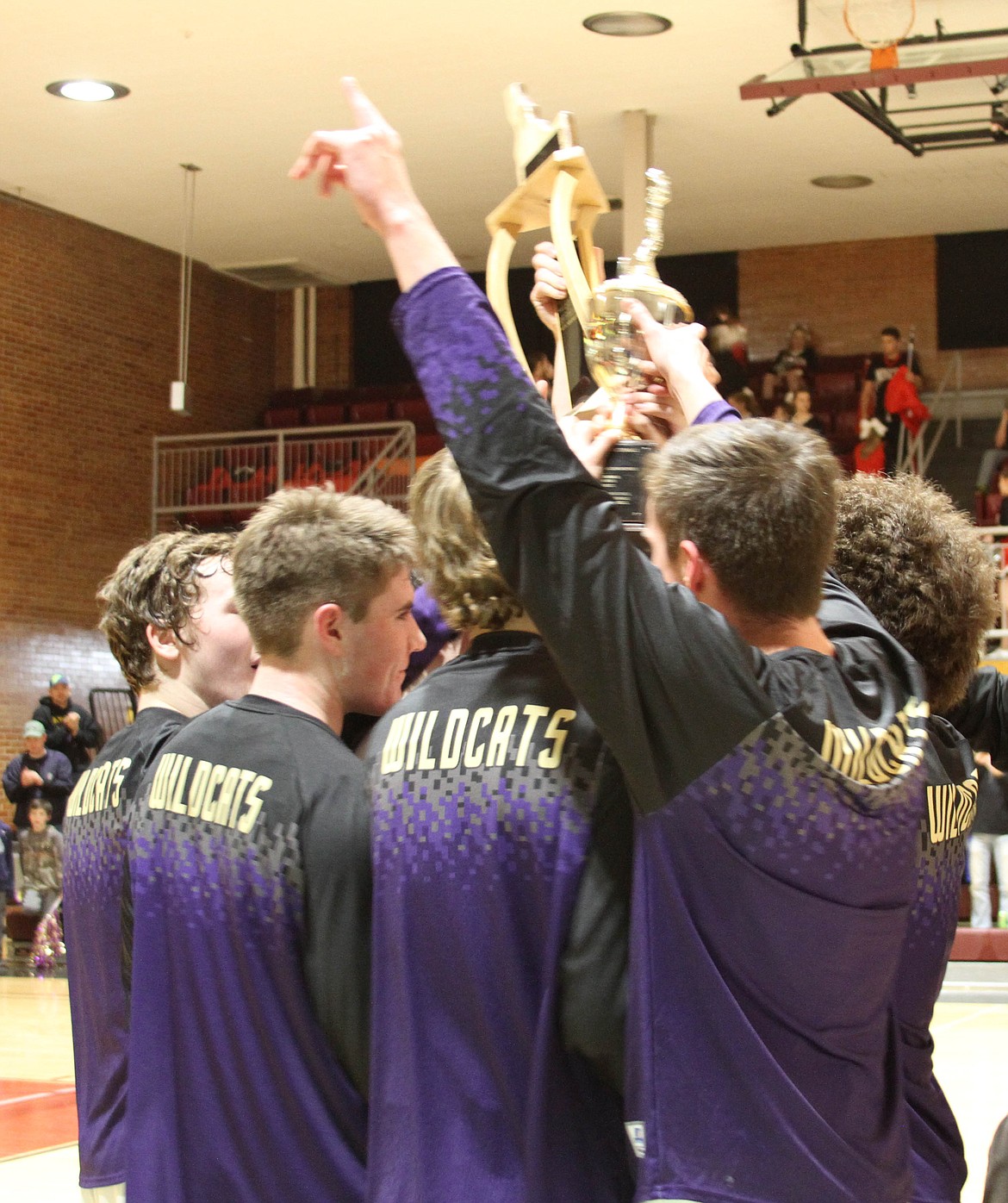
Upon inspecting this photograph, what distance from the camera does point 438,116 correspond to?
12.4 m

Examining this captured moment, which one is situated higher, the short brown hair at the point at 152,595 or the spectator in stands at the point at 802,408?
the spectator in stands at the point at 802,408

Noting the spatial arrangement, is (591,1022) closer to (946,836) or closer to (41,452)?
(946,836)

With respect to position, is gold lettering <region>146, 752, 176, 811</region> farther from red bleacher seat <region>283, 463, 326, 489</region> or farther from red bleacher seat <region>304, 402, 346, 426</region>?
red bleacher seat <region>304, 402, 346, 426</region>

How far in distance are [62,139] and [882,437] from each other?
807 centimetres

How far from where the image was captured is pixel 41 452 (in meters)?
15.1

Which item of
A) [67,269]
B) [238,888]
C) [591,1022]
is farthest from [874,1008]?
[67,269]

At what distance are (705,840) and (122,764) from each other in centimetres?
116

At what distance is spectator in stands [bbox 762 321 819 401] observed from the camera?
1570cm

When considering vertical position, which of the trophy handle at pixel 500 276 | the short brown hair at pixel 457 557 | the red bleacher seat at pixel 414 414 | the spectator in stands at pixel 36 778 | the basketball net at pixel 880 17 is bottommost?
the spectator in stands at pixel 36 778

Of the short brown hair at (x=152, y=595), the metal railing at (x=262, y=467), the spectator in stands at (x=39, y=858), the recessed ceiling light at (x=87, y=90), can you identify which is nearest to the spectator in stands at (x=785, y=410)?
the metal railing at (x=262, y=467)

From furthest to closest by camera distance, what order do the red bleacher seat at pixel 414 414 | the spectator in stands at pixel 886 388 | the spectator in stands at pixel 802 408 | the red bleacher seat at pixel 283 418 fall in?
1. the red bleacher seat at pixel 283 418
2. the red bleacher seat at pixel 414 414
3. the spectator in stands at pixel 886 388
4. the spectator in stands at pixel 802 408

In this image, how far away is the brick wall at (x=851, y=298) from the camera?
16.5 m

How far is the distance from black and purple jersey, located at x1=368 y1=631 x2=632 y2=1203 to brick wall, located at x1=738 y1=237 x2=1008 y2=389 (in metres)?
15.8

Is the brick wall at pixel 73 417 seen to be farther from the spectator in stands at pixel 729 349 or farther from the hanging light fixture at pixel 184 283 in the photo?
the spectator in stands at pixel 729 349
